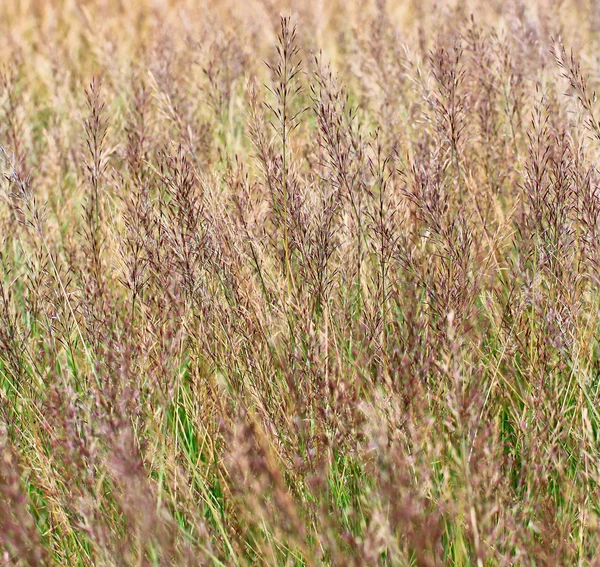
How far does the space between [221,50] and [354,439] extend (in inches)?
86.8

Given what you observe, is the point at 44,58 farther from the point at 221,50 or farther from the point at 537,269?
the point at 537,269

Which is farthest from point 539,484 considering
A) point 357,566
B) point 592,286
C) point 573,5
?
point 573,5

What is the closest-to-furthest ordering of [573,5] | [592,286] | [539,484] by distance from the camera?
[539,484], [592,286], [573,5]

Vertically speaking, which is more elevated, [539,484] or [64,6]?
[64,6]

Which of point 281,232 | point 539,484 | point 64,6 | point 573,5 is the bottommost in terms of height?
point 539,484

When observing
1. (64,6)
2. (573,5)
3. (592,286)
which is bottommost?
(592,286)

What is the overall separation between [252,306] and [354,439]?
Result: 0.38 metres

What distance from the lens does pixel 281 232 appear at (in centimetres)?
185

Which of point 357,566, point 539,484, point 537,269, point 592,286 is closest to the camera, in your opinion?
point 357,566

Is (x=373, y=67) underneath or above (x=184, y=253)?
above

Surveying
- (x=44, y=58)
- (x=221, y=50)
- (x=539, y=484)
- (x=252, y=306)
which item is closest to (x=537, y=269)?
(x=539, y=484)

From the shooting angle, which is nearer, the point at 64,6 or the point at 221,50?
the point at 221,50

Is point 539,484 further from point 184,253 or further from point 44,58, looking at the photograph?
point 44,58

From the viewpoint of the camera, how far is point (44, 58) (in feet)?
14.5
